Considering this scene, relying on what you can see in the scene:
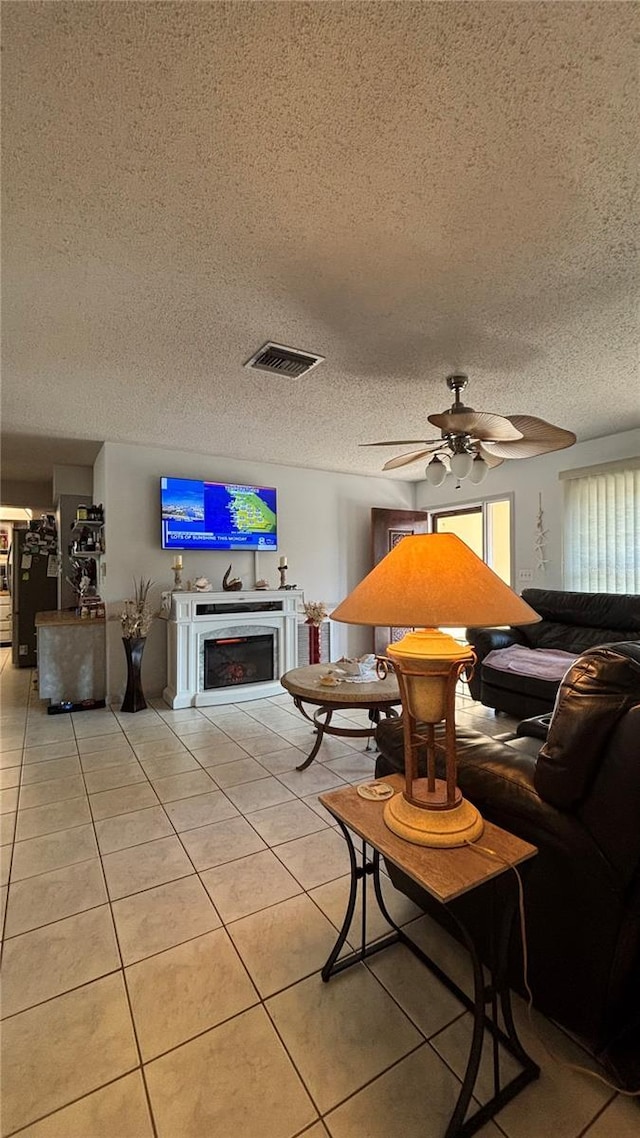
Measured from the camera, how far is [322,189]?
142 cm

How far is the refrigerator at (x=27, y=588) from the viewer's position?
5.85 m

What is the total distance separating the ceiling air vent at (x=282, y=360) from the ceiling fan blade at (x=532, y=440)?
1.12 metres

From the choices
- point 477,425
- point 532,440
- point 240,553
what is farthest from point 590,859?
point 240,553

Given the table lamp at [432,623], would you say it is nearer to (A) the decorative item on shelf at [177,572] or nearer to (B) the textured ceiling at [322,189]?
(B) the textured ceiling at [322,189]

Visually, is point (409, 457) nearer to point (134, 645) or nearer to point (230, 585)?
point (230, 585)

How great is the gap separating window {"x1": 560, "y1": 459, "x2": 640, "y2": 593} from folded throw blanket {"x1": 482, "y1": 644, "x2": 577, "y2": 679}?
0.87 meters

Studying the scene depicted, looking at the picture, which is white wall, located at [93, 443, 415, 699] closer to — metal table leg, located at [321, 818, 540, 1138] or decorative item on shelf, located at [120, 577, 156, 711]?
decorative item on shelf, located at [120, 577, 156, 711]

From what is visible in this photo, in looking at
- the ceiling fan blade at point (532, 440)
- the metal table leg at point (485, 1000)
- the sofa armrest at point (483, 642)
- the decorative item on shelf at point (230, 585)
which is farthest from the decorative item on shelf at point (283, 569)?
the metal table leg at point (485, 1000)

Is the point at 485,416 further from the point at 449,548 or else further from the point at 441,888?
the point at 441,888

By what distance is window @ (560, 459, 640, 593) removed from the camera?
3.99m

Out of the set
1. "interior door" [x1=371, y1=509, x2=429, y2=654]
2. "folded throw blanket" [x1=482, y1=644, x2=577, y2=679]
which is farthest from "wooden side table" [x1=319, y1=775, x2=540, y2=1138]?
"interior door" [x1=371, y1=509, x2=429, y2=654]

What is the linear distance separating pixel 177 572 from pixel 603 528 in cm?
413

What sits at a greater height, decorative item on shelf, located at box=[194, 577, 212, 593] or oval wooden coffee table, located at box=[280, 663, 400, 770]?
decorative item on shelf, located at box=[194, 577, 212, 593]

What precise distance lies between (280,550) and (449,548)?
424 centimetres
